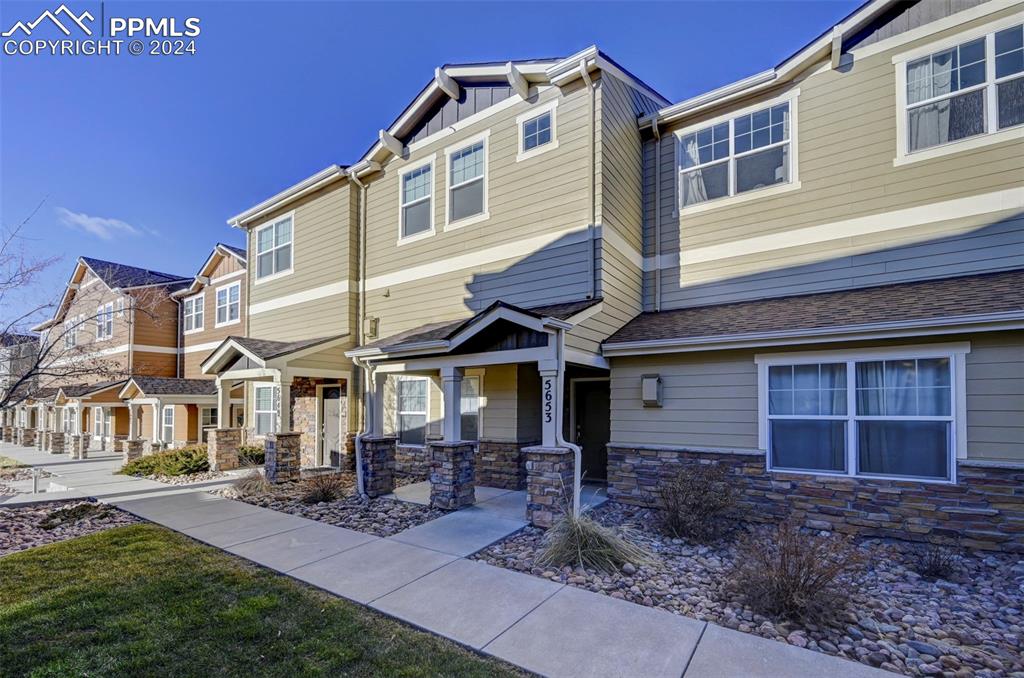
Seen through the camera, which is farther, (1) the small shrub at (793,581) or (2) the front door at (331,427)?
(2) the front door at (331,427)

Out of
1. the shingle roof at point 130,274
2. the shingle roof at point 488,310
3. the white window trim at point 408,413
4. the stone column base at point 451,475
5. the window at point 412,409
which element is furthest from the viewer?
the shingle roof at point 130,274

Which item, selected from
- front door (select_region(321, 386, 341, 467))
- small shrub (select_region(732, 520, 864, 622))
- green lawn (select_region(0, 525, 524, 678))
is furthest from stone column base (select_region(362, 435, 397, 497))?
small shrub (select_region(732, 520, 864, 622))

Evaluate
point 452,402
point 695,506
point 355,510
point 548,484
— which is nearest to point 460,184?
point 452,402

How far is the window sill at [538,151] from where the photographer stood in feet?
29.3

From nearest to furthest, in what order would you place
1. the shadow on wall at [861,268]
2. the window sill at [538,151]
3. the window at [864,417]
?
1. the window at [864,417]
2. the shadow on wall at [861,268]
3. the window sill at [538,151]

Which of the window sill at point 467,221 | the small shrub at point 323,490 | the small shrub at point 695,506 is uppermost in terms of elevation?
the window sill at point 467,221

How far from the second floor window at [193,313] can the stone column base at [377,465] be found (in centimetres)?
1465

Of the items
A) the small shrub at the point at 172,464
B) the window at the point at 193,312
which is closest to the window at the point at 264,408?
the small shrub at the point at 172,464

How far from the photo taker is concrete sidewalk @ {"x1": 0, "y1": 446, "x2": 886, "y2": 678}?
3.46 m

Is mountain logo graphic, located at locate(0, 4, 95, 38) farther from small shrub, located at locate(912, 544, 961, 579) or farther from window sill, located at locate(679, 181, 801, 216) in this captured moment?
small shrub, located at locate(912, 544, 961, 579)

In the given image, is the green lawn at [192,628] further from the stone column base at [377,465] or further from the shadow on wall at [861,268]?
the shadow on wall at [861,268]

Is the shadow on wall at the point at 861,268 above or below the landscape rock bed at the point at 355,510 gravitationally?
above

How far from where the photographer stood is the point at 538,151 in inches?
360

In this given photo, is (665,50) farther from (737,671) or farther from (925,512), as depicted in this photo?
(737,671)
